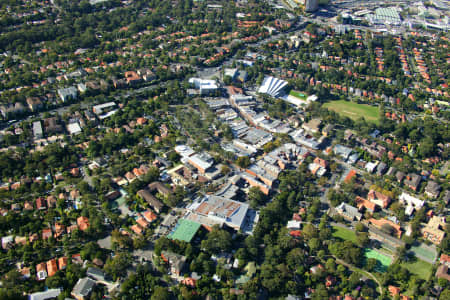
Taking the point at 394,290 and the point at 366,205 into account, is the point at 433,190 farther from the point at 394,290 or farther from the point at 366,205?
the point at 394,290

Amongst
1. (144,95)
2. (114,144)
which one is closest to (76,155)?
(114,144)

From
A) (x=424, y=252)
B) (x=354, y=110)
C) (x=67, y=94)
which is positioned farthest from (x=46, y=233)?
(x=354, y=110)

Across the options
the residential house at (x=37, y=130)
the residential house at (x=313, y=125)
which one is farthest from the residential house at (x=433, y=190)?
the residential house at (x=37, y=130)

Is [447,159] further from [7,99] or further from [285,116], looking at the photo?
[7,99]

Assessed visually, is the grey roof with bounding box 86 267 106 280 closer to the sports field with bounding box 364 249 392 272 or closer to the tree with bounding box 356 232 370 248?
the tree with bounding box 356 232 370 248

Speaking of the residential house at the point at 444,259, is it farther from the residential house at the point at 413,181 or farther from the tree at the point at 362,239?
the residential house at the point at 413,181
